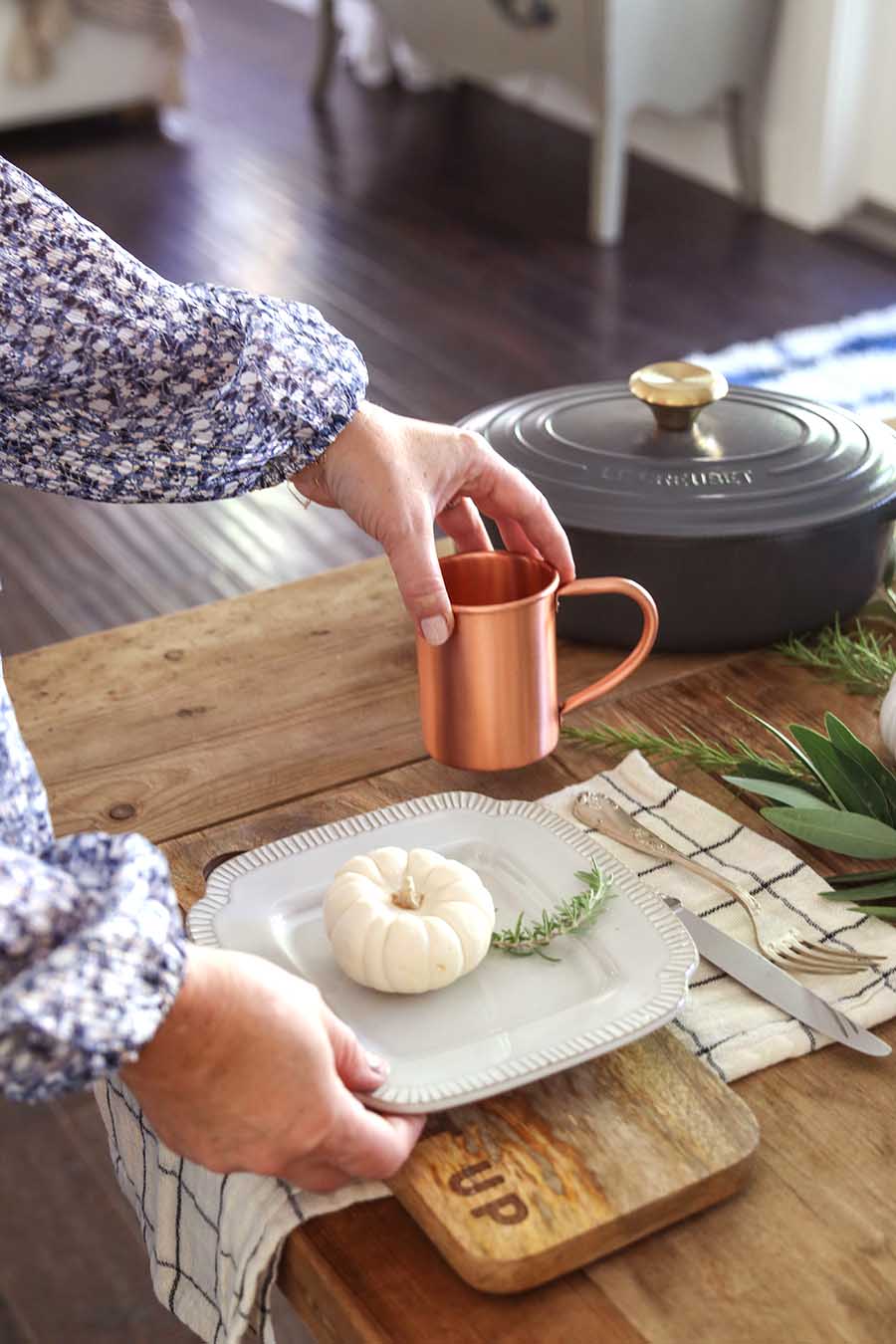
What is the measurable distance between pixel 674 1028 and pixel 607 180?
3.46m

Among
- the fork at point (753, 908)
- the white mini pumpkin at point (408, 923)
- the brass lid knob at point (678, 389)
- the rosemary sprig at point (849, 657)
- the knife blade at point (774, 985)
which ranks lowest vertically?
the rosemary sprig at point (849, 657)

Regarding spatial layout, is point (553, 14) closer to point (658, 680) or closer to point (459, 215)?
point (459, 215)

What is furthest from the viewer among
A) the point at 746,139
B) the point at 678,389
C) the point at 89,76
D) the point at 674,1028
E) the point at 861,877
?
the point at 89,76

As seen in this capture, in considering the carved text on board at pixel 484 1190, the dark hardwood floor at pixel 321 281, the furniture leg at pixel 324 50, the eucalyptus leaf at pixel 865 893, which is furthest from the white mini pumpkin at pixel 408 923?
the furniture leg at pixel 324 50

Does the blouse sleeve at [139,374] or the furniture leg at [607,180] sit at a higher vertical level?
the blouse sleeve at [139,374]

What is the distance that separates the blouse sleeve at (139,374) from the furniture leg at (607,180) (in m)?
3.10

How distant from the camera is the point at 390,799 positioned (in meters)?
1.05

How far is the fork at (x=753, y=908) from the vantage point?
889 mm

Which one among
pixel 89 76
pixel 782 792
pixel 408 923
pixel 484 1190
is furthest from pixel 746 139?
pixel 484 1190

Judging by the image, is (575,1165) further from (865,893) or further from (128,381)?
(128,381)

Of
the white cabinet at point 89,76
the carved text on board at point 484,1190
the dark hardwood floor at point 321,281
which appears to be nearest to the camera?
the carved text on board at point 484,1190

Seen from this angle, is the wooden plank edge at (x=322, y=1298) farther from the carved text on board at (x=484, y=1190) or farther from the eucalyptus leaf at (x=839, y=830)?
the eucalyptus leaf at (x=839, y=830)

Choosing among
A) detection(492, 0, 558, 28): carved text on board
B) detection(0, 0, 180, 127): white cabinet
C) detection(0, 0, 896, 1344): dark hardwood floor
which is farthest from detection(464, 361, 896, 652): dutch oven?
detection(0, 0, 180, 127): white cabinet

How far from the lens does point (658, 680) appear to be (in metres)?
1.18
